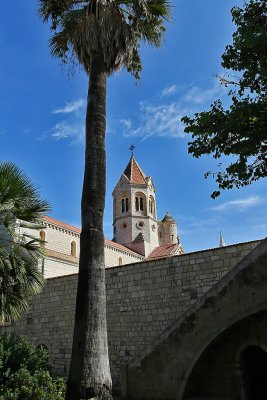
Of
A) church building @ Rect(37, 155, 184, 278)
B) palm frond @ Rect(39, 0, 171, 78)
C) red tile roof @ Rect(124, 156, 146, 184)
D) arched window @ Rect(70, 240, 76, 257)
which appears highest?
red tile roof @ Rect(124, 156, 146, 184)

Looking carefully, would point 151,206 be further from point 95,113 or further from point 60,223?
point 95,113

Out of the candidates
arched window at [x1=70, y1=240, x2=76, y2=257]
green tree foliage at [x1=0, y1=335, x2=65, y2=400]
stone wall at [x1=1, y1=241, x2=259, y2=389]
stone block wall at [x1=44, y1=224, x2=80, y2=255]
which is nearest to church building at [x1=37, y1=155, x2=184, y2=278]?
arched window at [x1=70, y1=240, x2=76, y2=257]

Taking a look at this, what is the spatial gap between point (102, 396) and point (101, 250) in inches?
100

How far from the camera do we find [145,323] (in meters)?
12.2

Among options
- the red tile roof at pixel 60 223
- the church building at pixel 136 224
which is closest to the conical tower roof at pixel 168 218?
the church building at pixel 136 224

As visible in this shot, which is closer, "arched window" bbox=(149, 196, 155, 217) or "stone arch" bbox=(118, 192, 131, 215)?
"stone arch" bbox=(118, 192, 131, 215)

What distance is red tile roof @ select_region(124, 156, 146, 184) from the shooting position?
53.9m

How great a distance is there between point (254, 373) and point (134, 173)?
155 feet

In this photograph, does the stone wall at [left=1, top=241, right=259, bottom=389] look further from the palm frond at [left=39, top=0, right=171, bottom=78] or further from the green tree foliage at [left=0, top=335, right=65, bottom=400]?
the palm frond at [left=39, top=0, right=171, bottom=78]

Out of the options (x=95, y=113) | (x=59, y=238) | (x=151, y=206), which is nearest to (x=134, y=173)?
(x=151, y=206)

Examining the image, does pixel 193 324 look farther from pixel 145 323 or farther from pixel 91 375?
pixel 145 323

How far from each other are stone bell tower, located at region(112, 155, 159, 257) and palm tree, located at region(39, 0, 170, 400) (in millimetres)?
40479

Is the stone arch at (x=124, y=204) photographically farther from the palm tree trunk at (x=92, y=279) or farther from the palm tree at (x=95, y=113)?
the palm tree trunk at (x=92, y=279)

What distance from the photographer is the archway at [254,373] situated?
8.12m
